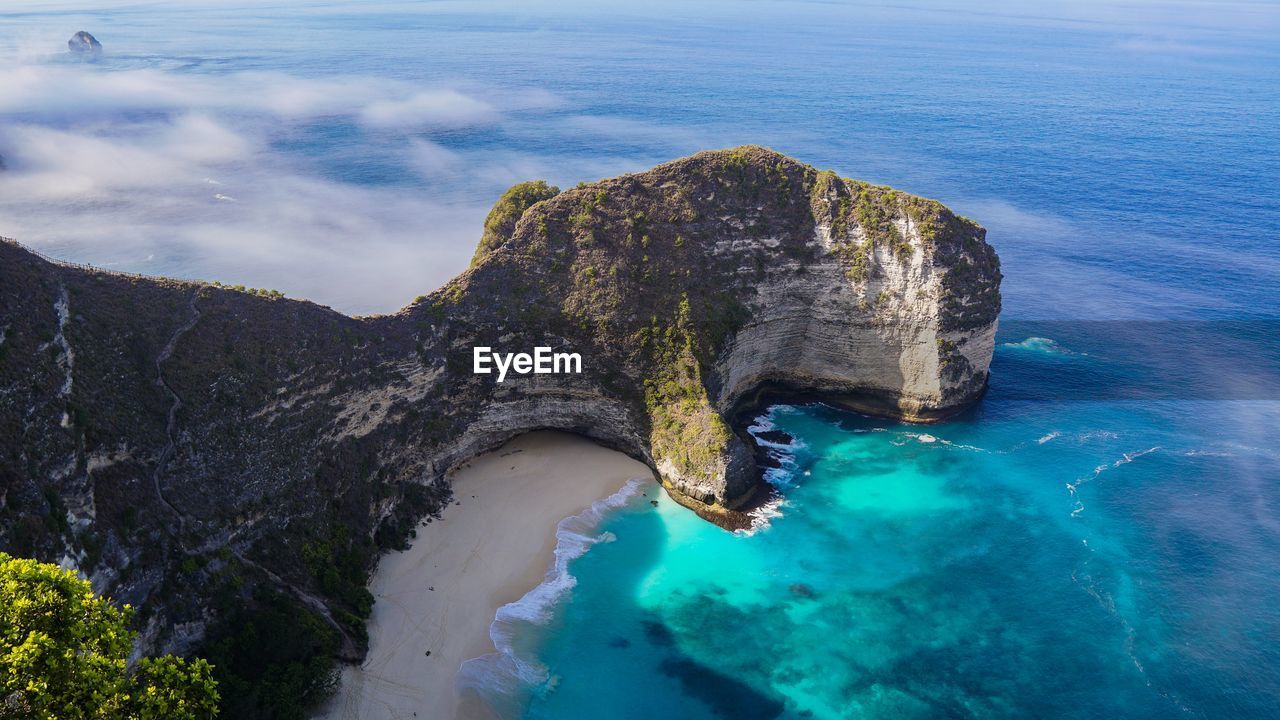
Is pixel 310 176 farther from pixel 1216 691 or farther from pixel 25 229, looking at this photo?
pixel 1216 691

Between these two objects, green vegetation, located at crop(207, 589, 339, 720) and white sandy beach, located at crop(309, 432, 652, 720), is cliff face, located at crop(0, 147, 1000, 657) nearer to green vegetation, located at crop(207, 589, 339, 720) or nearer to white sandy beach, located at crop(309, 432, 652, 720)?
green vegetation, located at crop(207, 589, 339, 720)

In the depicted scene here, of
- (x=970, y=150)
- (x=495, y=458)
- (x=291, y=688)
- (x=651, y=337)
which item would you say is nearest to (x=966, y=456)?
(x=651, y=337)

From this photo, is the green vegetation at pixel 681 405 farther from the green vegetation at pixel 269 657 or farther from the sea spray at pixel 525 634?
the green vegetation at pixel 269 657

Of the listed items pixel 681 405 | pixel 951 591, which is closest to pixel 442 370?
pixel 681 405

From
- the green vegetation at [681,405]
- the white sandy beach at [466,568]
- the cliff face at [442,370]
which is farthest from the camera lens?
the green vegetation at [681,405]

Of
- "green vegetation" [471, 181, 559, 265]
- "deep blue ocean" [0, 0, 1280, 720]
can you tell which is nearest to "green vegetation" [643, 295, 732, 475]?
"deep blue ocean" [0, 0, 1280, 720]

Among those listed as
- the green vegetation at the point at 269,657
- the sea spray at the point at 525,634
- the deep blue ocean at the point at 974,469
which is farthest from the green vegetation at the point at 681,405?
the green vegetation at the point at 269,657

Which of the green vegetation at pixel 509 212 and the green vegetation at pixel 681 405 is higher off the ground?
the green vegetation at pixel 509 212

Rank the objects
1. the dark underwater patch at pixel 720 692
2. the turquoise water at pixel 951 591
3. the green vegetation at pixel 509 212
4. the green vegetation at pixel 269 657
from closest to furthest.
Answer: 1. the green vegetation at pixel 269 657
2. the dark underwater patch at pixel 720 692
3. the turquoise water at pixel 951 591
4. the green vegetation at pixel 509 212
